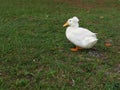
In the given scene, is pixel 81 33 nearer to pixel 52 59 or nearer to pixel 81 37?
pixel 81 37

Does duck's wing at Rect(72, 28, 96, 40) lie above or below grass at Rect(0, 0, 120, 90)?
above

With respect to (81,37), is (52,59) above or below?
below

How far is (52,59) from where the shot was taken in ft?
14.5

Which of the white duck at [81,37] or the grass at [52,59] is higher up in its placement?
the white duck at [81,37]

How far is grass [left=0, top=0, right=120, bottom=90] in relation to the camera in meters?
3.72

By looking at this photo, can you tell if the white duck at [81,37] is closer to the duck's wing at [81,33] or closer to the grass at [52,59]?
the duck's wing at [81,33]

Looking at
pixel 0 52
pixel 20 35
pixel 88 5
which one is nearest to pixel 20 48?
pixel 0 52

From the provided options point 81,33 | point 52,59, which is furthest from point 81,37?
point 52,59

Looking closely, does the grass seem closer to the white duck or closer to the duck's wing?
the white duck

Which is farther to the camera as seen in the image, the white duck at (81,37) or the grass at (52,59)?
the white duck at (81,37)

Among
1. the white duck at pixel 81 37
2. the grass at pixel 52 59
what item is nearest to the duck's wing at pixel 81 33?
the white duck at pixel 81 37

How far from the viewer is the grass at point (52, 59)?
3.72 meters

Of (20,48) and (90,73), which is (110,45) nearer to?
(90,73)

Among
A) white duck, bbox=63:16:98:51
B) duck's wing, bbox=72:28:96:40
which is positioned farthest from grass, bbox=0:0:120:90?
duck's wing, bbox=72:28:96:40
